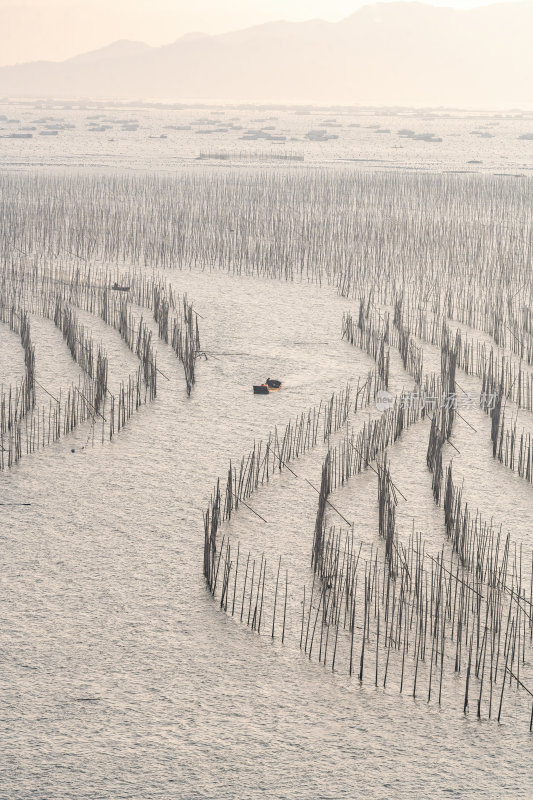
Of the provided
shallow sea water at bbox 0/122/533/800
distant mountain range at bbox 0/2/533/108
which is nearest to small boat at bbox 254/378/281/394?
shallow sea water at bbox 0/122/533/800

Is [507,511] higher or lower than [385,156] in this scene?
lower

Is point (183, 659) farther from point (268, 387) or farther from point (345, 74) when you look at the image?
point (345, 74)

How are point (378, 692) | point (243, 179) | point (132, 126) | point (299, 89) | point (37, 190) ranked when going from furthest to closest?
point (299, 89)
point (132, 126)
point (243, 179)
point (37, 190)
point (378, 692)

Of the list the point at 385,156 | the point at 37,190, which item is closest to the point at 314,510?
the point at 37,190

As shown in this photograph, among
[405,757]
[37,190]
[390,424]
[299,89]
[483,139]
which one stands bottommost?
[405,757]

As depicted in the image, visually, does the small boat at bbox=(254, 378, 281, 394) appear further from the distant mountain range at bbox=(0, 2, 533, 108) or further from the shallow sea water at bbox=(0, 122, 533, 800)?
the distant mountain range at bbox=(0, 2, 533, 108)

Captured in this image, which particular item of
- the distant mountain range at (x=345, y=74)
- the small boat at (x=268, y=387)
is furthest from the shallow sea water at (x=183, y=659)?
the distant mountain range at (x=345, y=74)

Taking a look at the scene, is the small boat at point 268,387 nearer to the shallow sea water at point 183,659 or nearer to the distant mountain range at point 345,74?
the shallow sea water at point 183,659

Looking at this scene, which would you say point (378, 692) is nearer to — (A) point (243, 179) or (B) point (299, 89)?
(A) point (243, 179)

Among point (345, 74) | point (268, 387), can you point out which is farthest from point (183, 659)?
point (345, 74)
